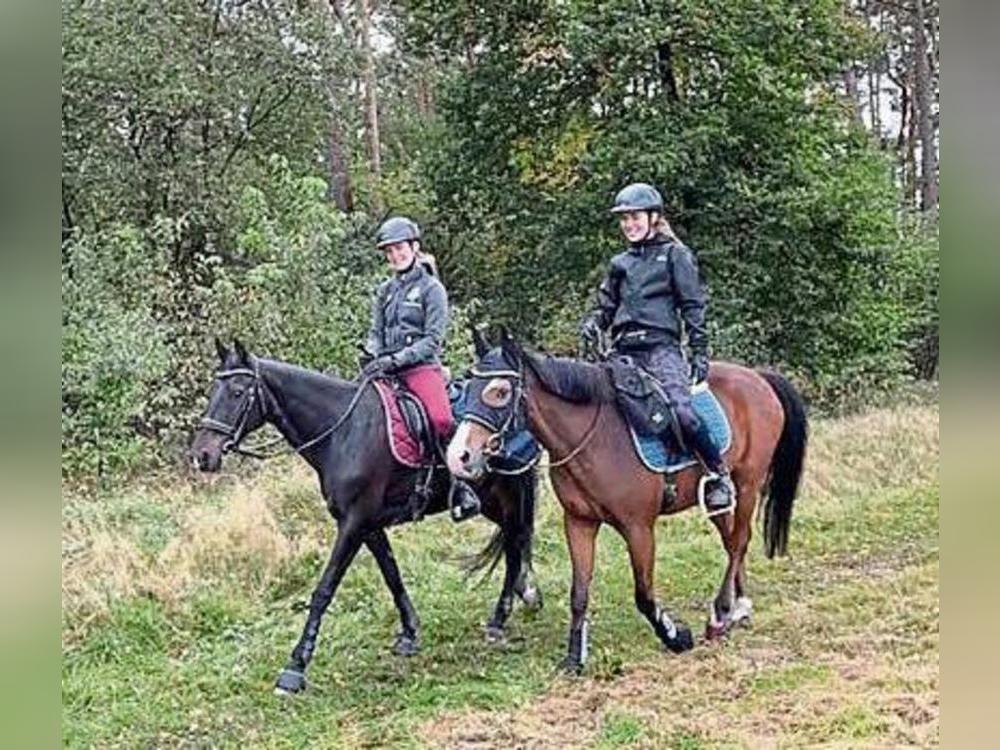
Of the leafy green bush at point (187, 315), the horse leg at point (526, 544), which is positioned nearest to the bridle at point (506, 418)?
the horse leg at point (526, 544)

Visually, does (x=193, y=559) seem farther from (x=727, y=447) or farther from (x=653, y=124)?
(x=653, y=124)

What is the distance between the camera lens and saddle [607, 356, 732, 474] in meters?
2.79

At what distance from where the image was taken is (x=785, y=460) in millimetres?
3250

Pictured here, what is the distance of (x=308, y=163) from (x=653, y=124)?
1.86m

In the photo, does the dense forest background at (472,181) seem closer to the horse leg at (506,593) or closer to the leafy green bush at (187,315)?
the leafy green bush at (187,315)

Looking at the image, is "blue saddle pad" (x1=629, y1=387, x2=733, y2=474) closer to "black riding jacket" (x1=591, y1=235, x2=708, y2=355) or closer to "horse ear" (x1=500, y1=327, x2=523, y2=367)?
"black riding jacket" (x1=591, y1=235, x2=708, y2=355)

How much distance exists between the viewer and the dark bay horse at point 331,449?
8.71 ft

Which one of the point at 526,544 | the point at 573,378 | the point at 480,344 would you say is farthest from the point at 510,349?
the point at 526,544

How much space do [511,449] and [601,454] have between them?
0.77 ft

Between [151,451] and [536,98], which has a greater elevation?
[536,98]

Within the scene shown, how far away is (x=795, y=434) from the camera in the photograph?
10.6ft

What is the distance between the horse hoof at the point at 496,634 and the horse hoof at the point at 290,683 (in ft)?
2.00
